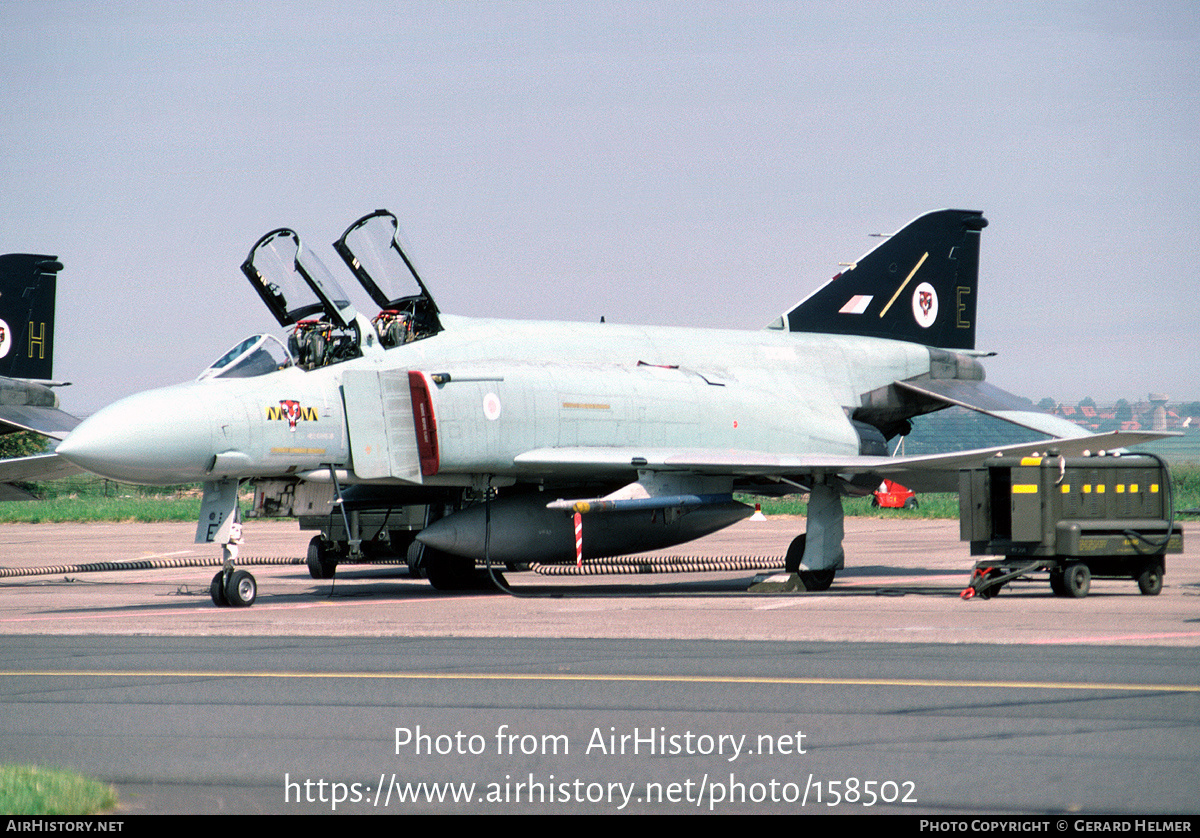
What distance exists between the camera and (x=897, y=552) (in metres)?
24.4

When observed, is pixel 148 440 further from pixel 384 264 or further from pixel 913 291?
pixel 913 291

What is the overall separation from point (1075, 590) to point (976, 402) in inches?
244

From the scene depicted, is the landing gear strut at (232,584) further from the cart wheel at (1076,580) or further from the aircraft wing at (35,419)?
the cart wheel at (1076,580)

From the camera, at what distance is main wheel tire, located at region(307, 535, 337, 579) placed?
716 inches

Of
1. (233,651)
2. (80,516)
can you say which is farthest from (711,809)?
(80,516)

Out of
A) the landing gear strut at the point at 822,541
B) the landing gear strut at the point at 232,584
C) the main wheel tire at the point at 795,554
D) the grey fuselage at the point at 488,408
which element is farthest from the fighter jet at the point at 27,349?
the landing gear strut at the point at 822,541

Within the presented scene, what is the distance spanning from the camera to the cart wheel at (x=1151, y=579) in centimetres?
1406

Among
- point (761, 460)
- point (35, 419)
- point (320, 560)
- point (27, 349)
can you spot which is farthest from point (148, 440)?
point (27, 349)

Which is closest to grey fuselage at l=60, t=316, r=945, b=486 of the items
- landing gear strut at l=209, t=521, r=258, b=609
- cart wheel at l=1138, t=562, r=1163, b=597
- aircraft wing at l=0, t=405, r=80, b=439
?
landing gear strut at l=209, t=521, r=258, b=609

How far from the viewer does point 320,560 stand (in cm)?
1856

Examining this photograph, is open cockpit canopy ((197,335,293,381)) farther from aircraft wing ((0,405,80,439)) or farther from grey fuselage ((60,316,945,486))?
aircraft wing ((0,405,80,439))

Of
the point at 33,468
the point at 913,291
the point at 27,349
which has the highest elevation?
the point at 913,291

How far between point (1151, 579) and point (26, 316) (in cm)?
1756
